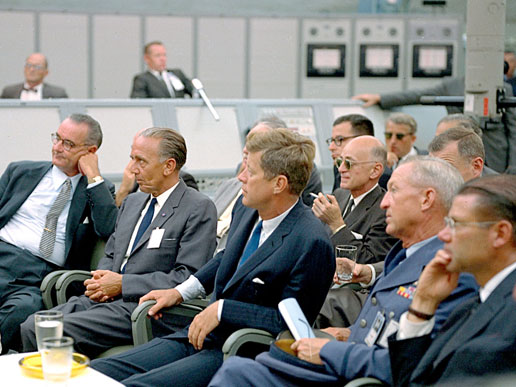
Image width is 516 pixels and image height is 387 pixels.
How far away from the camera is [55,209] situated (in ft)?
14.8

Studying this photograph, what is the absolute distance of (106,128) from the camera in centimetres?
693

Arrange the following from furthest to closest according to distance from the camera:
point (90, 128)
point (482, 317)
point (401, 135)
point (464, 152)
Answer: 1. point (401, 135)
2. point (90, 128)
3. point (464, 152)
4. point (482, 317)

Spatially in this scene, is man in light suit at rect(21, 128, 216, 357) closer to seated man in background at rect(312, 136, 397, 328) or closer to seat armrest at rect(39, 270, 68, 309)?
seat armrest at rect(39, 270, 68, 309)

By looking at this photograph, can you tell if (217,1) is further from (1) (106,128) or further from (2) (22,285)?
(2) (22,285)

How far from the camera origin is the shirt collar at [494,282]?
7.53 feet

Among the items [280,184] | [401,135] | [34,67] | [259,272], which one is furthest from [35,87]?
[259,272]

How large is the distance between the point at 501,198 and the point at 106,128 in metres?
5.04

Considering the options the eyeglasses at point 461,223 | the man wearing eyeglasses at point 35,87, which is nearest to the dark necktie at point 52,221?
the eyeglasses at point 461,223

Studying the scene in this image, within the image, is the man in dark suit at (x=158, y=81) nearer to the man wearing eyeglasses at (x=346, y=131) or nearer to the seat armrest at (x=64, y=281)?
the man wearing eyeglasses at (x=346, y=131)

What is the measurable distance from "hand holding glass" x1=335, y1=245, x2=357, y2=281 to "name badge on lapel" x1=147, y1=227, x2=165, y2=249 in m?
0.86

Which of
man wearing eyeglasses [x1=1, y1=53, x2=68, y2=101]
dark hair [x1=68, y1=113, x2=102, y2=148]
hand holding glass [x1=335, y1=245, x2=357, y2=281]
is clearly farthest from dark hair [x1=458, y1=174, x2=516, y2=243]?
man wearing eyeglasses [x1=1, y1=53, x2=68, y2=101]

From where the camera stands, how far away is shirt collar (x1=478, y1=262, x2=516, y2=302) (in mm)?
2295

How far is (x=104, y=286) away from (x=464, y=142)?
1852 mm

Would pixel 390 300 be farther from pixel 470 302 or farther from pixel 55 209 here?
pixel 55 209
